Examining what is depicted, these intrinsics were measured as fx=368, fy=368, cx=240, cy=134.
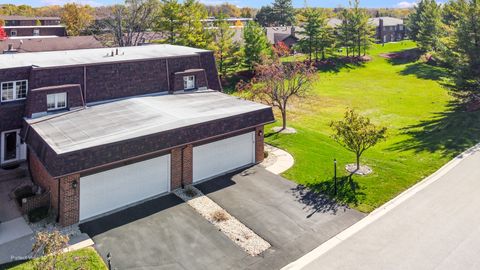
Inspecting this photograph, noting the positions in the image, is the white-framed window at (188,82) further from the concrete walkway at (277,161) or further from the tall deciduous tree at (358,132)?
the tall deciduous tree at (358,132)

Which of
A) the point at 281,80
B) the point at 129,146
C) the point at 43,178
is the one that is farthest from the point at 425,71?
the point at 43,178

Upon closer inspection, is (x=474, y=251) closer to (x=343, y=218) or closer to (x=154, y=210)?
(x=343, y=218)

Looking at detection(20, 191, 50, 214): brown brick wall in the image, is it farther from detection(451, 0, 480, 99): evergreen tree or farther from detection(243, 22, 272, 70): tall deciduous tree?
detection(243, 22, 272, 70): tall deciduous tree

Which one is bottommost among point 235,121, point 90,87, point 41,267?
point 41,267

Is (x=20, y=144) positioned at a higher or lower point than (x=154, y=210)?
higher

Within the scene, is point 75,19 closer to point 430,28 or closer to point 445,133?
point 430,28

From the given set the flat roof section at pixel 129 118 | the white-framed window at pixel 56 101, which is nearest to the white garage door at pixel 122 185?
the flat roof section at pixel 129 118

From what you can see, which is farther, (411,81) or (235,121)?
(411,81)

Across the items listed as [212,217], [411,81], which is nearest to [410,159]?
[212,217]
